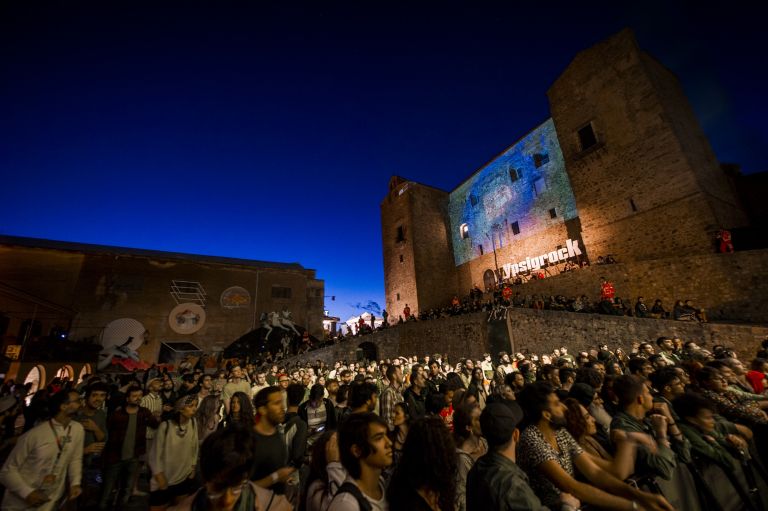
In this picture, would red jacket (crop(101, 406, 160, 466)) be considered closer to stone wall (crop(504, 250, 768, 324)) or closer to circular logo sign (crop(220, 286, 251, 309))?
stone wall (crop(504, 250, 768, 324))

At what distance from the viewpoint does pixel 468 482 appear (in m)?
2.01

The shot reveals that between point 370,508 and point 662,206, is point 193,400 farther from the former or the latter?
point 662,206

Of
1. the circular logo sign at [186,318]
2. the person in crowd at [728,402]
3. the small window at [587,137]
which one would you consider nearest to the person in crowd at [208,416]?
the person in crowd at [728,402]

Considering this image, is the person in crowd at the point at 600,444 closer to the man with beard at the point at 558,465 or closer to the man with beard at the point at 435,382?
the man with beard at the point at 558,465

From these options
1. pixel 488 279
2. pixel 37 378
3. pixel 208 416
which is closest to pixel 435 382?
pixel 208 416

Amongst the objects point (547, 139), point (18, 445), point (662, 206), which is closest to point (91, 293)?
point (18, 445)

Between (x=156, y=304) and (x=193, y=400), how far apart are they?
25.6 meters

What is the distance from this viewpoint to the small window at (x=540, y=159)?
74.8 feet

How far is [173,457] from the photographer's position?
371cm

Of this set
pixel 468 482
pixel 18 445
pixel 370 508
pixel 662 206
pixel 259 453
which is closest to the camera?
pixel 370 508

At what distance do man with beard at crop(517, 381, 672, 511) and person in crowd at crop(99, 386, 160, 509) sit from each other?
16.2 feet

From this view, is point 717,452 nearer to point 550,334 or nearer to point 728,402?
point 728,402

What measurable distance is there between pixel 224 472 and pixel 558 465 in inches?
82.5

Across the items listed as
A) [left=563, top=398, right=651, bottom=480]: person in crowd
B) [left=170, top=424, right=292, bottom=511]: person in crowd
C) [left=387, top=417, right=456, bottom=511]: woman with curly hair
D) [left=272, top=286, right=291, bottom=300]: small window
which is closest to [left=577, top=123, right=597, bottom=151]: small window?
[left=563, top=398, right=651, bottom=480]: person in crowd
